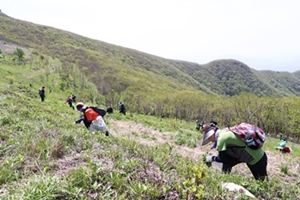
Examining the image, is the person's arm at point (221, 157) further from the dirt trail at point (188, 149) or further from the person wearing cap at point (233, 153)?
the dirt trail at point (188, 149)

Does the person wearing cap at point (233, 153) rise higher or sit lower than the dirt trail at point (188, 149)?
higher

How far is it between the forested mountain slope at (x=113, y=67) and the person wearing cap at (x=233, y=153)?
50740 millimetres

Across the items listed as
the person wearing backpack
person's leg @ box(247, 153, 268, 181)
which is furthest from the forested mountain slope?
person's leg @ box(247, 153, 268, 181)

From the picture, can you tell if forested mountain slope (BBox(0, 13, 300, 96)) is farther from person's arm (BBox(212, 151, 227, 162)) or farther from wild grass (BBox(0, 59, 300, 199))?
person's arm (BBox(212, 151, 227, 162))

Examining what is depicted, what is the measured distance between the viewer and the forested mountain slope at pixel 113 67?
75.3m

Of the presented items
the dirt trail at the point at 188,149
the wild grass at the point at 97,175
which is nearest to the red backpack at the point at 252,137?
the wild grass at the point at 97,175

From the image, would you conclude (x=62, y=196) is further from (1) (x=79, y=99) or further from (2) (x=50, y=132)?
(1) (x=79, y=99)

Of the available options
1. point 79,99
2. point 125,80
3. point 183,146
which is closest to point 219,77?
point 125,80

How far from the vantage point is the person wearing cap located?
459 cm

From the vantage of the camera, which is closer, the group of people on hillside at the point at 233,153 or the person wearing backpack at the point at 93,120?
the group of people on hillside at the point at 233,153

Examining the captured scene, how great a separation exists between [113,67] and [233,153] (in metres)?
88.1

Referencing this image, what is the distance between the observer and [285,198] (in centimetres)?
430

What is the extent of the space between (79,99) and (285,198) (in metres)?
38.1

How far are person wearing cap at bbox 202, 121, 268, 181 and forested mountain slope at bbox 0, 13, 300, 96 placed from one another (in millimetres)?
50740
